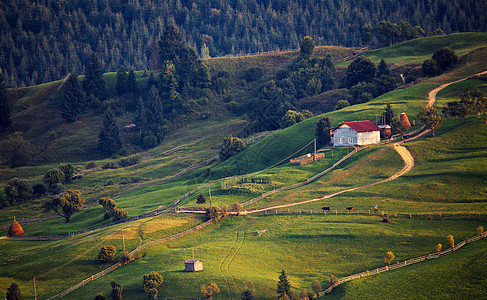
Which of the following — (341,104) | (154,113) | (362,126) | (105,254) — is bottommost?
(105,254)

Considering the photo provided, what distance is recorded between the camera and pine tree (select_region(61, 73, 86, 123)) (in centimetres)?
19462

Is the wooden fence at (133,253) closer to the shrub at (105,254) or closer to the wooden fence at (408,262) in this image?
the shrub at (105,254)

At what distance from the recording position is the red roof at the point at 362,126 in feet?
431

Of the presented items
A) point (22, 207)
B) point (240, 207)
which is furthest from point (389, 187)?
point (22, 207)

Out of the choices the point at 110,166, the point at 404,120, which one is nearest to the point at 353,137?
the point at 404,120

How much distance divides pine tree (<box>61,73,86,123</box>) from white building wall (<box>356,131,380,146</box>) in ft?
350

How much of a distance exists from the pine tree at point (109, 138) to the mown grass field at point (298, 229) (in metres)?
33.8

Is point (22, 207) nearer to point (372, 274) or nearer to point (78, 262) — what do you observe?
point (78, 262)

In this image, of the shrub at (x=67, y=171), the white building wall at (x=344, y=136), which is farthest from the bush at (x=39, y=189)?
the white building wall at (x=344, y=136)

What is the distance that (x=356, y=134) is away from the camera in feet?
431

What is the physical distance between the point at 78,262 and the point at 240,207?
102 feet

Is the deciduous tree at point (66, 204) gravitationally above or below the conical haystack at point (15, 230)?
above

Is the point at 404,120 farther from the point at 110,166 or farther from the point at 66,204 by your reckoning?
the point at 110,166

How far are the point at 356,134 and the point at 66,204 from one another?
66.2 m
